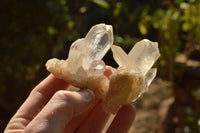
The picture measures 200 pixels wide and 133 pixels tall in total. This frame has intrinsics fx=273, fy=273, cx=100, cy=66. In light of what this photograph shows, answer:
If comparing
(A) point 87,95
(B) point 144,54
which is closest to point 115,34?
(B) point 144,54

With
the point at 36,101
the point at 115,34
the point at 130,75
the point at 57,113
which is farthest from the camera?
the point at 115,34

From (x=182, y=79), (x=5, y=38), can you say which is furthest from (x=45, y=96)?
(x=182, y=79)

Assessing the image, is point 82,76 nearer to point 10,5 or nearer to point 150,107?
point 10,5

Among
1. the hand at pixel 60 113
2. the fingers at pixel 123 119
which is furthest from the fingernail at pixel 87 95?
the fingers at pixel 123 119

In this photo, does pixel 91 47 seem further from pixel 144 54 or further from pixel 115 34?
pixel 115 34

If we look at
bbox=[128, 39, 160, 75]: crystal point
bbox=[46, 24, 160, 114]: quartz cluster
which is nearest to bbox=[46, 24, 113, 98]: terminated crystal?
bbox=[46, 24, 160, 114]: quartz cluster

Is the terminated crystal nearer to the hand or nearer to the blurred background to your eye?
the hand
